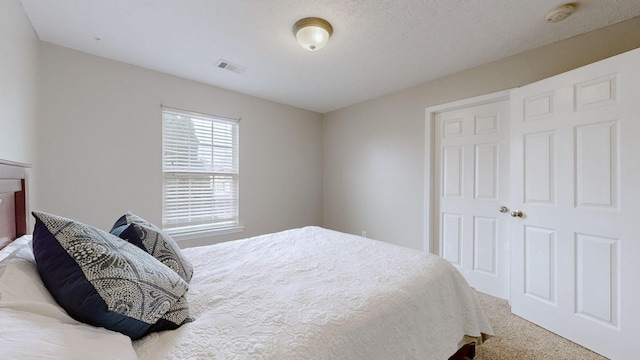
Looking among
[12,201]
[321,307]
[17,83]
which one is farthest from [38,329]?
[17,83]

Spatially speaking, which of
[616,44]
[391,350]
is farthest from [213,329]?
[616,44]

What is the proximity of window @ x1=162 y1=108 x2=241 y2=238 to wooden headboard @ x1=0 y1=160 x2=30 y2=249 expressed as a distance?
4.86 feet

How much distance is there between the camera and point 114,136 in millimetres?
2557

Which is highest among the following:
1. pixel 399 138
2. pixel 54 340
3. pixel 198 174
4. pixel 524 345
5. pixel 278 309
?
pixel 399 138

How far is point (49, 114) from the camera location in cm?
225

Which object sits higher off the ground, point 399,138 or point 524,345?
point 399,138

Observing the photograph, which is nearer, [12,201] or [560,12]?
[12,201]

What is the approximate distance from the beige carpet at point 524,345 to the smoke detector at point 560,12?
7.89ft

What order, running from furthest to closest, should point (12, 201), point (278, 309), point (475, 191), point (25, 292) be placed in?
point (475, 191), point (12, 201), point (278, 309), point (25, 292)

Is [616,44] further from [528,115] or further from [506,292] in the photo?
[506,292]

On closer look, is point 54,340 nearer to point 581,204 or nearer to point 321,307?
point 321,307

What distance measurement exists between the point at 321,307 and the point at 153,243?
0.87 m

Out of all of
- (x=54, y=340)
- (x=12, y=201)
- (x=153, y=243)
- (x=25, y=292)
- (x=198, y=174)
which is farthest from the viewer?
(x=198, y=174)

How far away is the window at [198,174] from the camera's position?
2.93 m
